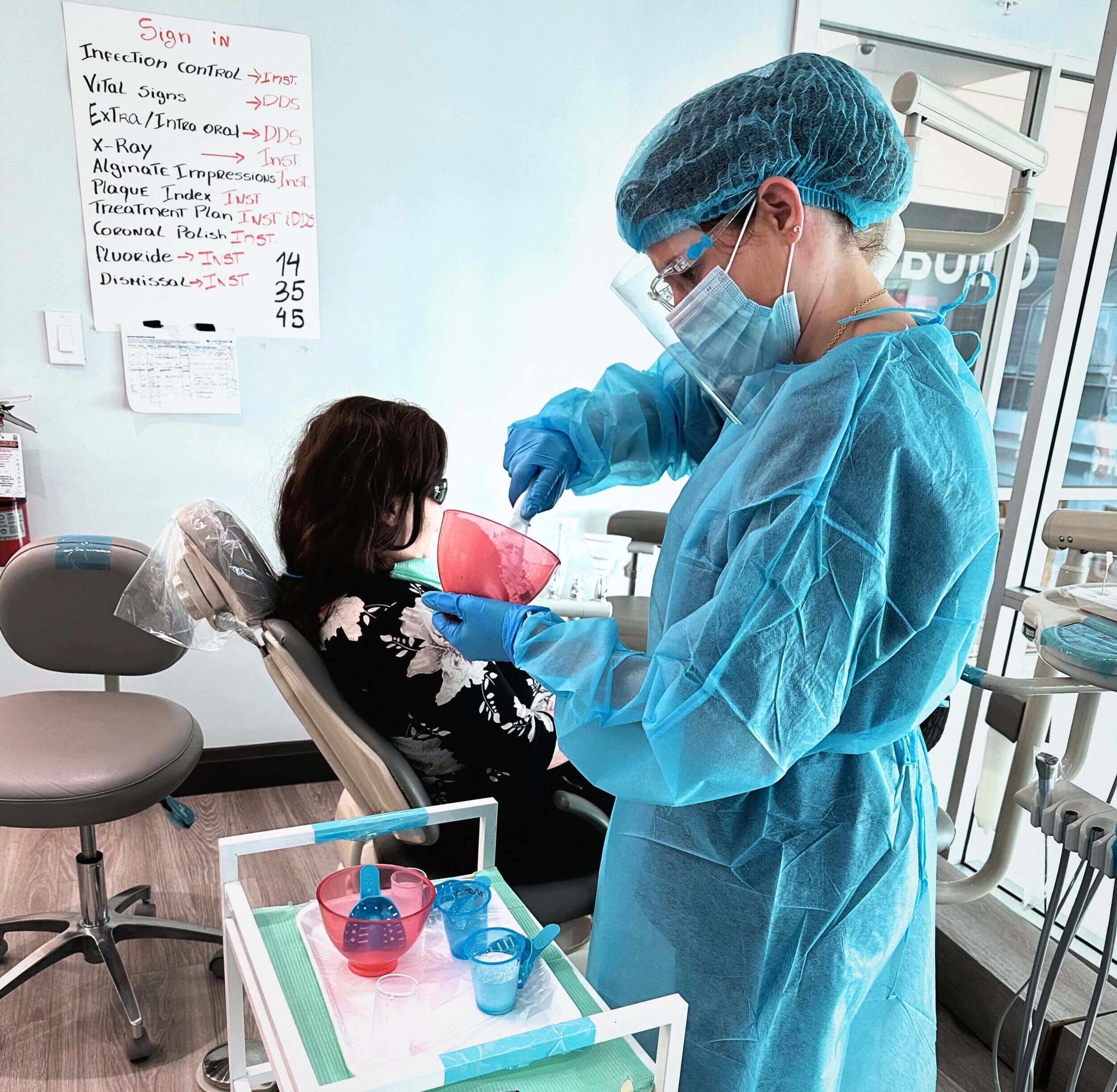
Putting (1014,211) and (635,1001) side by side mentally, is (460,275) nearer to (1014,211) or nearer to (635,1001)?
(1014,211)

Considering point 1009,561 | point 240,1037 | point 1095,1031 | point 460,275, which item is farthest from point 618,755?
point 460,275

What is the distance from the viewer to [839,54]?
2797 mm

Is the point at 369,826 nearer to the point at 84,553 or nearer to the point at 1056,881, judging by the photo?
the point at 1056,881

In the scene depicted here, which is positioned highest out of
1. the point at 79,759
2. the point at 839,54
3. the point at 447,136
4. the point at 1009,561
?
the point at 839,54

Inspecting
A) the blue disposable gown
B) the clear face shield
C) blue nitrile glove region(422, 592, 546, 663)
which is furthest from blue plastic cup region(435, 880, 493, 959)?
the clear face shield

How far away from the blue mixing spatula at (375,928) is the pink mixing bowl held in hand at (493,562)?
333 mm

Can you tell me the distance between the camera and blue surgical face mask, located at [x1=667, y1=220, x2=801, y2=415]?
0.83 metres

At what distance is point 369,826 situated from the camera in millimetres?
1044

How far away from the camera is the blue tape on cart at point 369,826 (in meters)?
1.02

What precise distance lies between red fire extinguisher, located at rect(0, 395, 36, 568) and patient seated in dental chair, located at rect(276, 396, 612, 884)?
3.54 feet

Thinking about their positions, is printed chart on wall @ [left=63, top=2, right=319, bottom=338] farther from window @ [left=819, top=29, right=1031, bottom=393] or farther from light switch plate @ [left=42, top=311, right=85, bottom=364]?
window @ [left=819, top=29, right=1031, bottom=393]

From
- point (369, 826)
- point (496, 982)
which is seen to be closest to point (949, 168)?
point (369, 826)

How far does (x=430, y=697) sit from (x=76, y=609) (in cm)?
92

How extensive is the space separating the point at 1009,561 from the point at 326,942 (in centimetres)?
169
